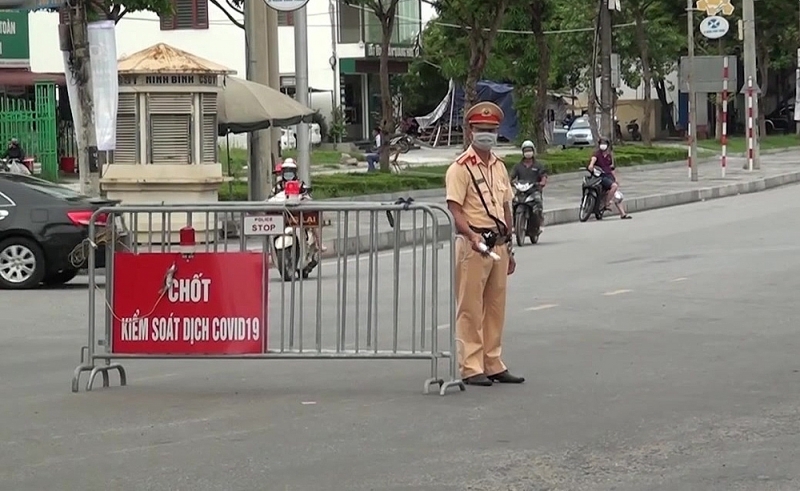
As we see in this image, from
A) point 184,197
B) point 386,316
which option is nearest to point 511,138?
point 184,197

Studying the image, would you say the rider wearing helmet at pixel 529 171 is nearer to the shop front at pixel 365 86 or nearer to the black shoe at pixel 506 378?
the black shoe at pixel 506 378

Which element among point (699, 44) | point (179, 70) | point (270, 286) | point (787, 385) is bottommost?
point (787, 385)

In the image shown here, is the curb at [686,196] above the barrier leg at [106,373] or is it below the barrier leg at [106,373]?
above

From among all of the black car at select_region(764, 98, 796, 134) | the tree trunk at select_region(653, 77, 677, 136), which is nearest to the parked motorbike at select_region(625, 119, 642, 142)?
the tree trunk at select_region(653, 77, 677, 136)

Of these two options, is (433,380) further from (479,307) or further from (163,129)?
(163,129)

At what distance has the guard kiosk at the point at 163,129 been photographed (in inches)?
862

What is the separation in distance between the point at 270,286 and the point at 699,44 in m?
57.1

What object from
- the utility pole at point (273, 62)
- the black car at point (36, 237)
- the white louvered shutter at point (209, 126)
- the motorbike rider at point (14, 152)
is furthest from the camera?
the motorbike rider at point (14, 152)

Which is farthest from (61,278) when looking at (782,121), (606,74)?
(782,121)

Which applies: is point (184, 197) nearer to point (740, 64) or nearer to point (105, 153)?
point (105, 153)

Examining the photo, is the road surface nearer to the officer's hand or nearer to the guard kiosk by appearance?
the officer's hand

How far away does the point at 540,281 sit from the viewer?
54.3 feet

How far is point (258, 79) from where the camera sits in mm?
25844

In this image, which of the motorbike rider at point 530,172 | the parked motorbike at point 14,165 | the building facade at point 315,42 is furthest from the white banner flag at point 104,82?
the building facade at point 315,42
